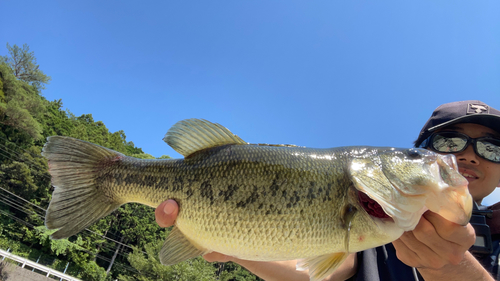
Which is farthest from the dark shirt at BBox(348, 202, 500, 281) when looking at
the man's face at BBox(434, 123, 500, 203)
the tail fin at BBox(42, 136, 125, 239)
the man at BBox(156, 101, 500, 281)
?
the tail fin at BBox(42, 136, 125, 239)

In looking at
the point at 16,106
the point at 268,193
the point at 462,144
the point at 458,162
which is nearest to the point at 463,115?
the point at 462,144

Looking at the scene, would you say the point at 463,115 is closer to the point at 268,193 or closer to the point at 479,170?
the point at 479,170

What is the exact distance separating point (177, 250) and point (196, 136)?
3.05 ft

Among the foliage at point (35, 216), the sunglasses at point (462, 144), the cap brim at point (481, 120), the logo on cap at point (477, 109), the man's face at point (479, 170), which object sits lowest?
the foliage at point (35, 216)

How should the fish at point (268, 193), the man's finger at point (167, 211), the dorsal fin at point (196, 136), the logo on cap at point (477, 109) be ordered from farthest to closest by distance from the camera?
the logo on cap at point (477, 109), the dorsal fin at point (196, 136), the man's finger at point (167, 211), the fish at point (268, 193)

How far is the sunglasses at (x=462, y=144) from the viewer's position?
2.50 metres

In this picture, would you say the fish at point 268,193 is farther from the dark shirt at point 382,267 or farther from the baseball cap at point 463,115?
the baseball cap at point 463,115

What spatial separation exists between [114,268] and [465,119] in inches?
1427

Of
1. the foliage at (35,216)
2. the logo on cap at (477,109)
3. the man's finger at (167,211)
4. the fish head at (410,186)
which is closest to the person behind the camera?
the fish head at (410,186)

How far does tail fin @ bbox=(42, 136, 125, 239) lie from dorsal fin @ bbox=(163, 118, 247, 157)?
0.54 m

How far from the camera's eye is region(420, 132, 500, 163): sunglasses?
2498 millimetres

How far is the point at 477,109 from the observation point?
261 cm

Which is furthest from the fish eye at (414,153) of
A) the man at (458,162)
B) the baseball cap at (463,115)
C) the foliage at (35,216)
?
the foliage at (35,216)

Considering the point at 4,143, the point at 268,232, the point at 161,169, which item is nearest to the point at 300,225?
the point at 268,232
